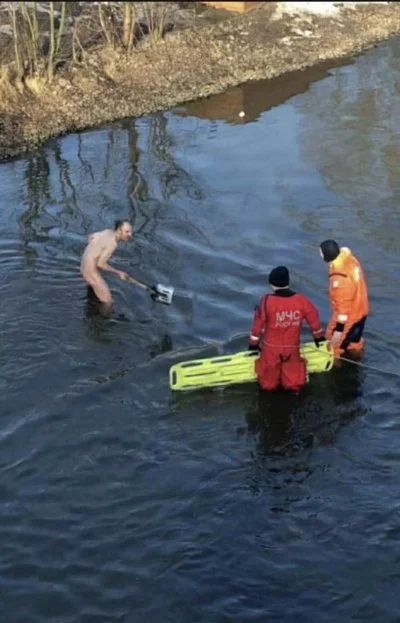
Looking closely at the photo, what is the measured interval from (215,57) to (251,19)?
10.1 ft

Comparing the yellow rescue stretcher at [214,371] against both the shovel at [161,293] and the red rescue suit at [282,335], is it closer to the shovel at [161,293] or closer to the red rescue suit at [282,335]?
the red rescue suit at [282,335]

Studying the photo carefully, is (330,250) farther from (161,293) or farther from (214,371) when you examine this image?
(161,293)

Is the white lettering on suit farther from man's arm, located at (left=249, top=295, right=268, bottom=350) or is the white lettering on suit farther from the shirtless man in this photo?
the shirtless man

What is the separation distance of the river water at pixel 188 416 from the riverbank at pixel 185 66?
95.7 inches

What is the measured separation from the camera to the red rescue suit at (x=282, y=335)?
963 cm

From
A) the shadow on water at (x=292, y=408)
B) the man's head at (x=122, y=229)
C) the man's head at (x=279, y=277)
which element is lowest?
the shadow on water at (x=292, y=408)

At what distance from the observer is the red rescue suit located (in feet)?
31.6

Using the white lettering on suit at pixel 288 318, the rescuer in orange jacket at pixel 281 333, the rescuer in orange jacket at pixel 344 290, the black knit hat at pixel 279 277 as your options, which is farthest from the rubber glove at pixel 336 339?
the black knit hat at pixel 279 277

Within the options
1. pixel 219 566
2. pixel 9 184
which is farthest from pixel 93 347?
pixel 9 184

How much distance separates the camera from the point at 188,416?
33.2 ft

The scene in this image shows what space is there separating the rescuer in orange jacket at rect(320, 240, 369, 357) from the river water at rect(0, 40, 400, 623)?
64cm

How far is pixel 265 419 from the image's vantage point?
10.0 m

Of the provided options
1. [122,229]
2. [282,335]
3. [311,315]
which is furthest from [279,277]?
[122,229]

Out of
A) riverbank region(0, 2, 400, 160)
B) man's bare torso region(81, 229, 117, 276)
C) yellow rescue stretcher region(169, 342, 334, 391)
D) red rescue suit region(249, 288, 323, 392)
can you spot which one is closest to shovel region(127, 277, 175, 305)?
man's bare torso region(81, 229, 117, 276)
